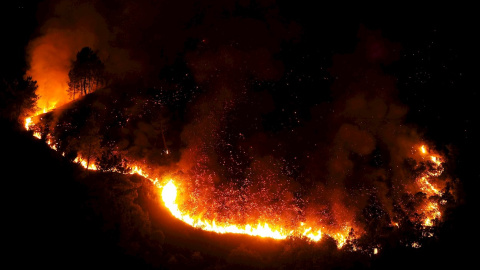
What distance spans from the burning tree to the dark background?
309 cm

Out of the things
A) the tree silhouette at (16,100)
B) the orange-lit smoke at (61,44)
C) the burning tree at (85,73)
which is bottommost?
the tree silhouette at (16,100)

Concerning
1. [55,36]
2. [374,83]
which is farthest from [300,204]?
[55,36]

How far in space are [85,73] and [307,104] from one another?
10.8 metres

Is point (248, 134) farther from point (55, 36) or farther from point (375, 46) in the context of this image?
point (55, 36)

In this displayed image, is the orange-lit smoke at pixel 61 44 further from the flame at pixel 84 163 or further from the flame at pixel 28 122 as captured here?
the flame at pixel 84 163

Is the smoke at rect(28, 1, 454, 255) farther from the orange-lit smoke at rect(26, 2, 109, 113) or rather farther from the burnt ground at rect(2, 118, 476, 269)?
the burnt ground at rect(2, 118, 476, 269)

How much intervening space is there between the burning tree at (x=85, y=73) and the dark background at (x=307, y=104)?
122 inches

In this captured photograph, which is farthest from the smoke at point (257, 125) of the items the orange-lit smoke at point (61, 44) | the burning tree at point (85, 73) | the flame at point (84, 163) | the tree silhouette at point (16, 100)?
the tree silhouette at point (16, 100)

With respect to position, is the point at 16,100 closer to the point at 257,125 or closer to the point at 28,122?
the point at 28,122

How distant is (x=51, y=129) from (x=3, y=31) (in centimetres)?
820

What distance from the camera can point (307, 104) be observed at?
14.7 meters

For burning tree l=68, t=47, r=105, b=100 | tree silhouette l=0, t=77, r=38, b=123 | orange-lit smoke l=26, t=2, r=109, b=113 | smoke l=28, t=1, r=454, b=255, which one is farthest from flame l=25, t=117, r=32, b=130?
burning tree l=68, t=47, r=105, b=100

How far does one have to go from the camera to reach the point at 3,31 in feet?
60.0

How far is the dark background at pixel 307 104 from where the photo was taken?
8.69 m
